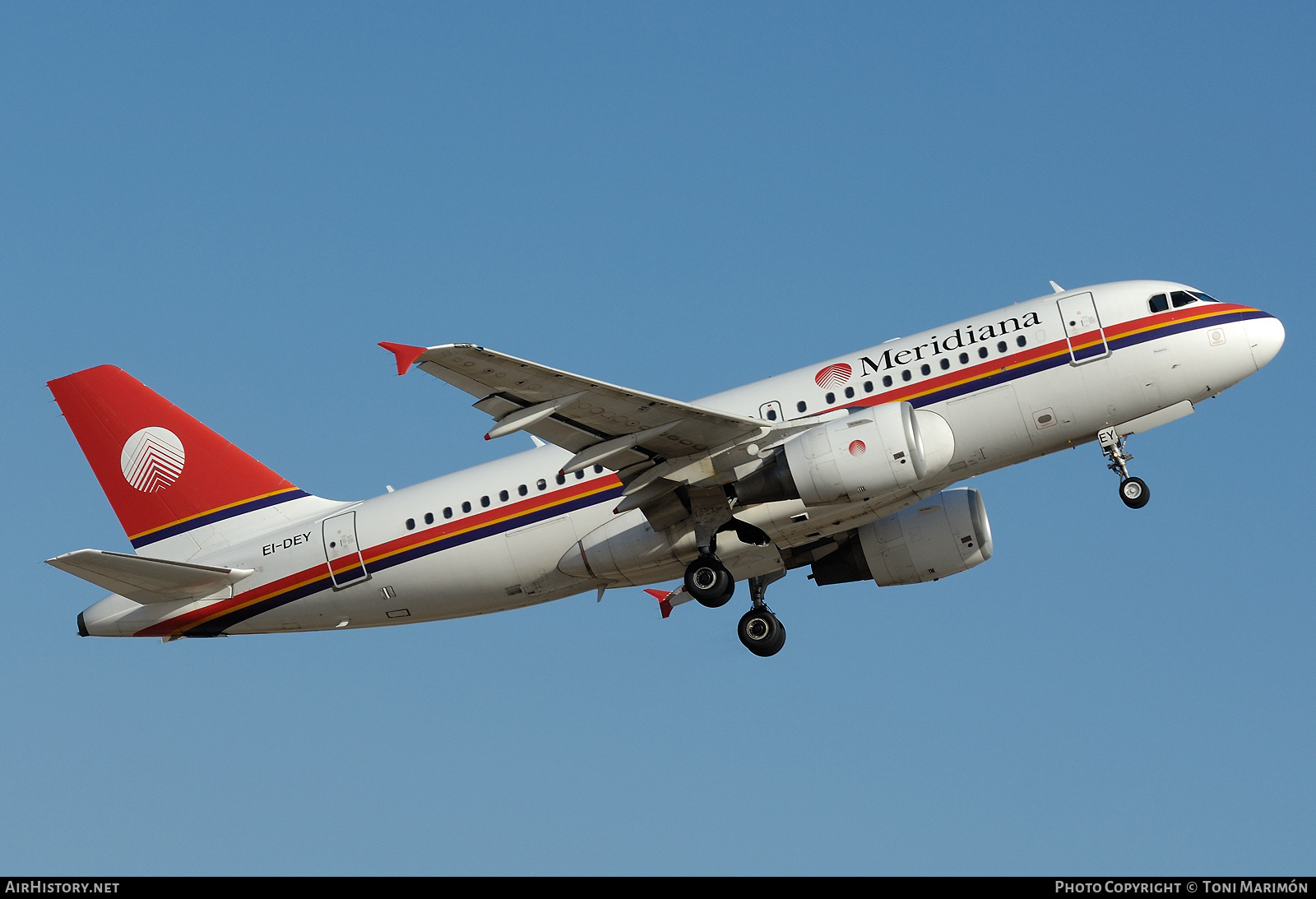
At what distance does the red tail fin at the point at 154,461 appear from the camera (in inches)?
1404

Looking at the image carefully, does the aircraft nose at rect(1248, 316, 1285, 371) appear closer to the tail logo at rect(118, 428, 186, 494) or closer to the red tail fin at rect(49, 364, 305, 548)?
the red tail fin at rect(49, 364, 305, 548)

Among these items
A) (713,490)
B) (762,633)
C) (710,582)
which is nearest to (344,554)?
(710,582)

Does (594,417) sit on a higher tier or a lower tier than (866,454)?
higher

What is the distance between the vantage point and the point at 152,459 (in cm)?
3606

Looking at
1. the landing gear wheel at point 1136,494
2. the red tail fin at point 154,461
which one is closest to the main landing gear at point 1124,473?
the landing gear wheel at point 1136,494

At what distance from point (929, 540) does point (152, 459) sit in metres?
19.5

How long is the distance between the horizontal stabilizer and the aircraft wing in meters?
9.50

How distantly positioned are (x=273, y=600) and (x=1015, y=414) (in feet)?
57.6

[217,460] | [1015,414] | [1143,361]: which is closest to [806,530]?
[1015,414]

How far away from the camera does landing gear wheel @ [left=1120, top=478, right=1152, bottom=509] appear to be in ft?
101

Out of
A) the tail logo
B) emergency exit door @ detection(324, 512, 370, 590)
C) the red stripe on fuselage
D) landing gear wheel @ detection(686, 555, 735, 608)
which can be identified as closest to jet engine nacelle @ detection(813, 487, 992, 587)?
landing gear wheel @ detection(686, 555, 735, 608)

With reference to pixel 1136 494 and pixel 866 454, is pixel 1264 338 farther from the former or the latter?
pixel 866 454

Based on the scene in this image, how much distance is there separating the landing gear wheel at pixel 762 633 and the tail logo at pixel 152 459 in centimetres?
1477

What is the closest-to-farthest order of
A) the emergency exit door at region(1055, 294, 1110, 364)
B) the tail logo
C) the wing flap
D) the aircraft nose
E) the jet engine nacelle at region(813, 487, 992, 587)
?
the wing flap < the emergency exit door at region(1055, 294, 1110, 364) < the aircraft nose < the jet engine nacelle at region(813, 487, 992, 587) < the tail logo
